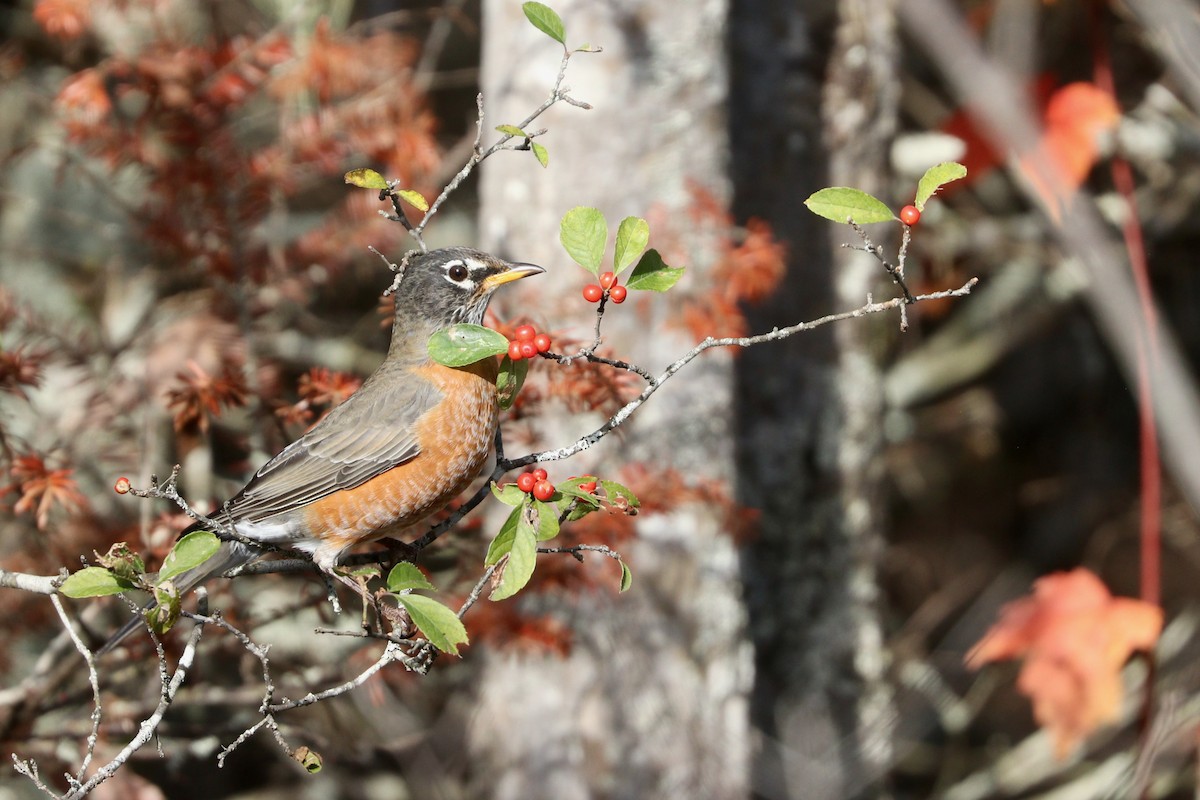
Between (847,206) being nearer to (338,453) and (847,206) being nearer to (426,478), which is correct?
(426,478)

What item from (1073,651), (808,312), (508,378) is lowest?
(1073,651)

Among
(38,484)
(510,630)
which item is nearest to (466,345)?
(38,484)

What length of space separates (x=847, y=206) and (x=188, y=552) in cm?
99

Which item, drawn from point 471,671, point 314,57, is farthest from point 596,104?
point 471,671

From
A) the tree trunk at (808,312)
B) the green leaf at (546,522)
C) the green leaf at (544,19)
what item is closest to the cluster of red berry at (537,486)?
the green leaf at (546,522)

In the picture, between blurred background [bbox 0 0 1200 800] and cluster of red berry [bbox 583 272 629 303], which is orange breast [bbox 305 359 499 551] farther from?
cluster of red berry [bbox 583 272 629 303]

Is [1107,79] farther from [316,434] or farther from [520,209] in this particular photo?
[316,434]

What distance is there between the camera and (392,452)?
239 cm

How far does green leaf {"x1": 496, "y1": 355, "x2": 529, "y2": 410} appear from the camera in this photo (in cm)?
184

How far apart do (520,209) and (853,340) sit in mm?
1435

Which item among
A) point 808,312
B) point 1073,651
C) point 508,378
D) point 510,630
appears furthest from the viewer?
point 808,312

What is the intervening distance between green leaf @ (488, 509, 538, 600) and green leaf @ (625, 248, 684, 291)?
14.1 inches

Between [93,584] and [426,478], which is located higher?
[93,584]

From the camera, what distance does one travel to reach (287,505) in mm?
2432
